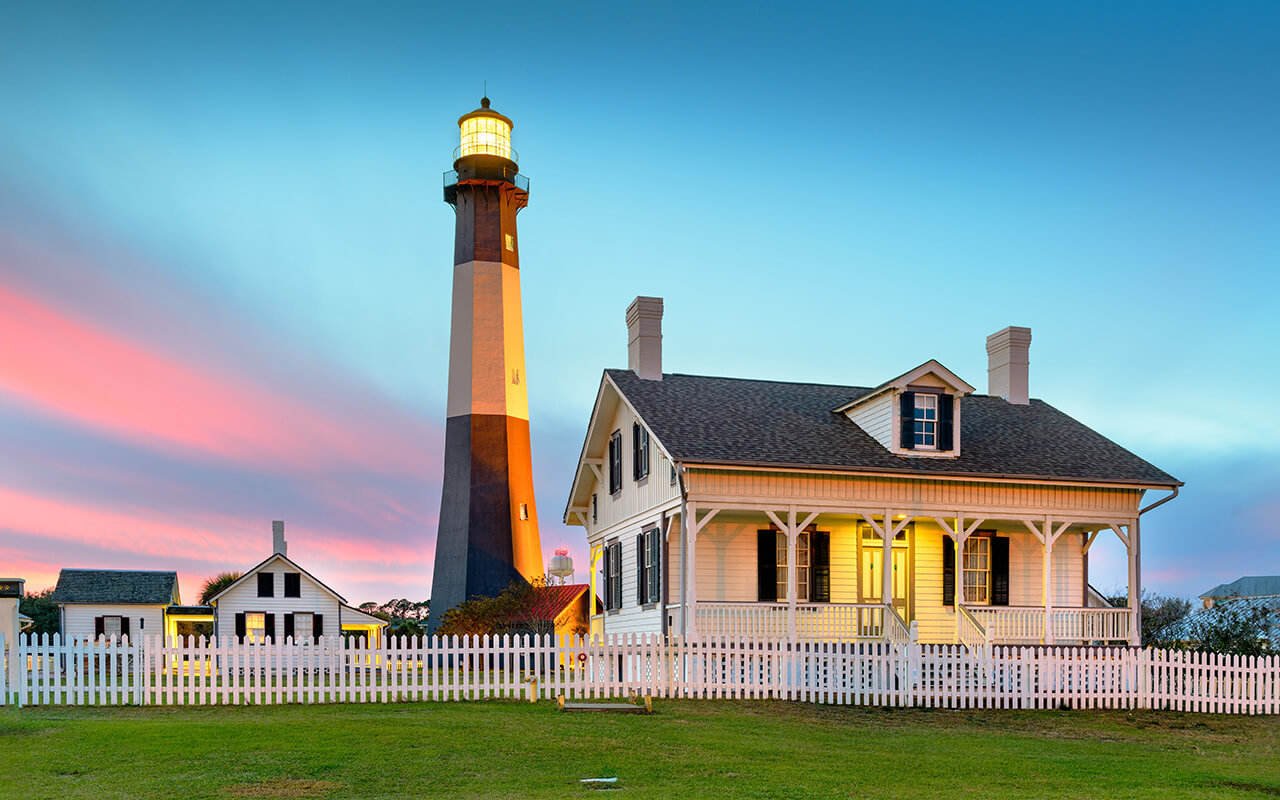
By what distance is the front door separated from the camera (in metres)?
24.7

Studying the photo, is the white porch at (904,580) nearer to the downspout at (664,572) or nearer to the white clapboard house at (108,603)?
the downspout at (664,572)

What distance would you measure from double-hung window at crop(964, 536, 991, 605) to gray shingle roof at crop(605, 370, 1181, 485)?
1950 mm

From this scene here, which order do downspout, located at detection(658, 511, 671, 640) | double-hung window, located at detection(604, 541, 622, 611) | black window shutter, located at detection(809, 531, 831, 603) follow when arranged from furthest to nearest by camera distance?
double-hung window, located at detection(604, 541, 622, 611) → black window shutter, located at detection(809, 531, 831, 603) → downspout, located at detection(658, 511, 671, 640)

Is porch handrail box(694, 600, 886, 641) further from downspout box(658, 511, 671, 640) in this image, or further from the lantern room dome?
the lantern room dome

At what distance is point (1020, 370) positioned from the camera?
95.5ft

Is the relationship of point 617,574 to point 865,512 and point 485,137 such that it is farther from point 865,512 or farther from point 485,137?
point 485,137

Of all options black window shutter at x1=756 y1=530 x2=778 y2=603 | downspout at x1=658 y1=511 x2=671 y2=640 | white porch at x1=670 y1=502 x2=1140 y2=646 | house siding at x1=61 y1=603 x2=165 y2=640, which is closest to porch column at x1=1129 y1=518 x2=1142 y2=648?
white porch at x1=670 y1=502 x2=1140 y2=646

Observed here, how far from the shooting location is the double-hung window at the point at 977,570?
82.3ft

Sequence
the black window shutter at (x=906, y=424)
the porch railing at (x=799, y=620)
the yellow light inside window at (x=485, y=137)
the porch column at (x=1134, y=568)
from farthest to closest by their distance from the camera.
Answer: the yellow light inside window at (x=485, y=137) → the porch column at (x=1134, y=568) → the black window shutter at (x=906, y=424) → the porch railing at (x=799, y=620)

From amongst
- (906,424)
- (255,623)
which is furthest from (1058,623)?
(255,623)

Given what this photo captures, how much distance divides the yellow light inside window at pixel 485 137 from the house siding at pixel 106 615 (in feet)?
80.4

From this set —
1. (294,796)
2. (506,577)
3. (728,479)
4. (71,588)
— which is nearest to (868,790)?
(294,796)

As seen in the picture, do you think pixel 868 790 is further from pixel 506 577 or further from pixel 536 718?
pixel 506 577

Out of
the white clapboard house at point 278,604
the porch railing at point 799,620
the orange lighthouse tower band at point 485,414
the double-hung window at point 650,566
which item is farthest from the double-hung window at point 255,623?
the porch railing at point 799,620
